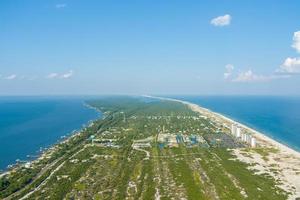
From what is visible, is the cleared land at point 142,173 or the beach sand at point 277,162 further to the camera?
the beach sand at point 277,162

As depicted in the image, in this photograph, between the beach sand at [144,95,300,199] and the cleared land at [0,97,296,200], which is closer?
the cleared land at [0,97,296,200]

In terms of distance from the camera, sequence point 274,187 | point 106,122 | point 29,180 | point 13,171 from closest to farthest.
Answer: point 274,187, point 29,180, point 13,171, point 106,122

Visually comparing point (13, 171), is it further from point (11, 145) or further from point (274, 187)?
point (274, 187)

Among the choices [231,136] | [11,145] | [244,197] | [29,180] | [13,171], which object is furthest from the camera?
[231,136]

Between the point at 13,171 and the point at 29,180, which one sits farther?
the point at 13,171

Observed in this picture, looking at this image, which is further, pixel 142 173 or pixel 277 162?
pixel 277 162

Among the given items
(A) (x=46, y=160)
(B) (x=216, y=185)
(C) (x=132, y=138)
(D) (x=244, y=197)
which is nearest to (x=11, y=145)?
(A) (x=46, y=160)

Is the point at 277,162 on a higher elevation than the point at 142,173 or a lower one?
lower
